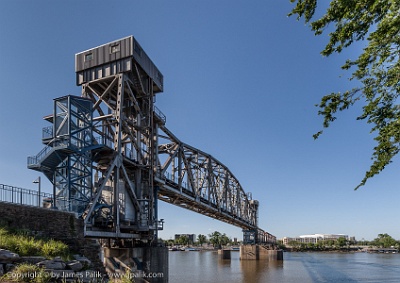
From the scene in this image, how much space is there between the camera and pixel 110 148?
99.4 feet

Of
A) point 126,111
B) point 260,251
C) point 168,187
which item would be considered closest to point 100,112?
point 126,111

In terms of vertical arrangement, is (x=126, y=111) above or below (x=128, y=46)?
below

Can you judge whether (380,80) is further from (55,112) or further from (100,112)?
(100,112)

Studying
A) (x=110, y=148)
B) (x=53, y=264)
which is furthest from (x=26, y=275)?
(x=110, y=148)

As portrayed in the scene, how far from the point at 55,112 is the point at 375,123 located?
24.7m

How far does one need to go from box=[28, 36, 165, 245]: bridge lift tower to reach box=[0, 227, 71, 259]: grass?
31.7 feet

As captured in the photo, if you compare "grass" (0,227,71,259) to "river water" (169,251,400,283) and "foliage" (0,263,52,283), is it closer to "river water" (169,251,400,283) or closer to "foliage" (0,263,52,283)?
"foliage" (0,263,52,283)

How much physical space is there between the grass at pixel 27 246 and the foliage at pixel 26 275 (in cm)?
199

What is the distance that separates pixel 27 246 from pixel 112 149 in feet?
57.0

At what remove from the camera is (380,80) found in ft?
32.9

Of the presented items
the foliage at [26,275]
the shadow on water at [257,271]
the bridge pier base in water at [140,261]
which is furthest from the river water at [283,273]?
the foliage at [26,275]

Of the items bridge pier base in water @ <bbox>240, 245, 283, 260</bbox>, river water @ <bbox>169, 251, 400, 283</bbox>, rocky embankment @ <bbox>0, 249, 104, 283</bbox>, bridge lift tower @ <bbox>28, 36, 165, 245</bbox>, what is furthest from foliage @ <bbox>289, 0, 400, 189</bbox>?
bridge pier base in water @ <bbox>240, 245, 283, 260</bbox>

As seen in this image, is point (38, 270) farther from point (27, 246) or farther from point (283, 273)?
point (283, 273)

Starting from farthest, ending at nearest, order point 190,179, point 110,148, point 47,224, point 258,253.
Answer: point 258,253 < point 190,179 < point 110,148 < point 47,224
